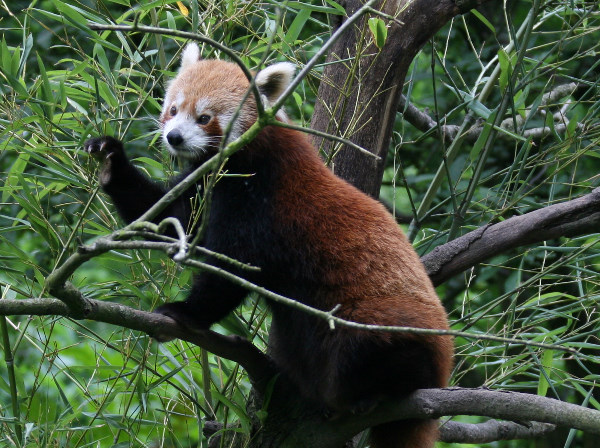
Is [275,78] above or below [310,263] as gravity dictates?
above

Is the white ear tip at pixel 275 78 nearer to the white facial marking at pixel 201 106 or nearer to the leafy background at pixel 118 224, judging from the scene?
the leafy background at pixel 118 224

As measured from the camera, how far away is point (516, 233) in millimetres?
2408

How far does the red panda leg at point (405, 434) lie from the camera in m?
2.32

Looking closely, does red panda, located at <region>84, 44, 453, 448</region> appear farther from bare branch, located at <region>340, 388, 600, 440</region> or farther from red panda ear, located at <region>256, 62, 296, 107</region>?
bare branch, located at <region>340, 388, 600, 440</region>

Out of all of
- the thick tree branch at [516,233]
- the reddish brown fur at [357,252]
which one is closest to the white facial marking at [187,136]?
the reddish brown fur at [357,252]

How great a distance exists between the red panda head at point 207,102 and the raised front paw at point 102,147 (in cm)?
18

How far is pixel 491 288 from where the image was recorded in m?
4.71

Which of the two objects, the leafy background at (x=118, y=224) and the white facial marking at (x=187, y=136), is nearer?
the leafy background at (x=118, y=224)

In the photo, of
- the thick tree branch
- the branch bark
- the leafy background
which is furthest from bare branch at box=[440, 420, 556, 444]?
the branch bark

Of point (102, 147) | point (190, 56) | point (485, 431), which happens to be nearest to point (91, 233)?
point (102, 147)

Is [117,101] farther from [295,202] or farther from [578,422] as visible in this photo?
[578,422]

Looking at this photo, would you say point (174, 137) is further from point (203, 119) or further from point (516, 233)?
point (516, 233)

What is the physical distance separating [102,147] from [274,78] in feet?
2.20

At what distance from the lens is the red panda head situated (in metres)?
2.59
